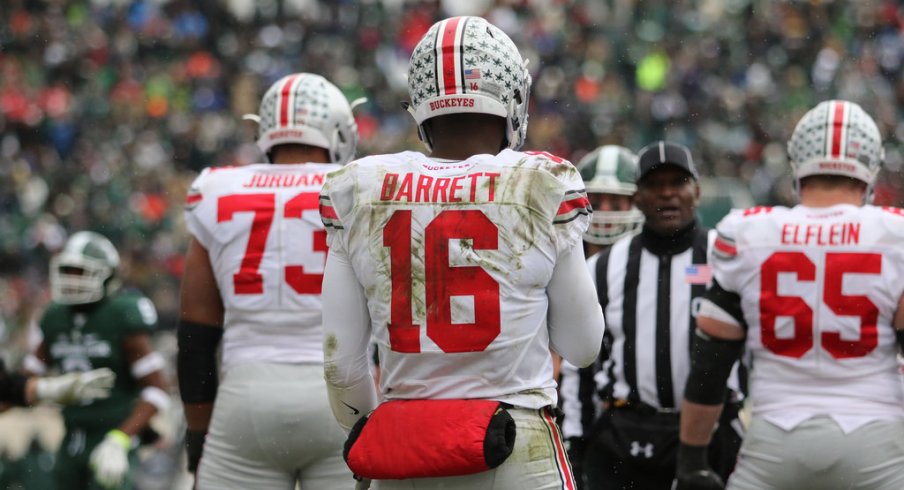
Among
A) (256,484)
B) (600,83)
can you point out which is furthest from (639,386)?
(600,83)

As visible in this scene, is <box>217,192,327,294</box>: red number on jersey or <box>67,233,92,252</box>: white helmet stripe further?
<box>67,233,92,252</box>: white helmet stripe

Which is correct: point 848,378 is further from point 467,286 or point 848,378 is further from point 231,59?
point 231,59

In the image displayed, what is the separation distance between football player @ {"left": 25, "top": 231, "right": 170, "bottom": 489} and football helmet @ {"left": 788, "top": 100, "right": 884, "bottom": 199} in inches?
158

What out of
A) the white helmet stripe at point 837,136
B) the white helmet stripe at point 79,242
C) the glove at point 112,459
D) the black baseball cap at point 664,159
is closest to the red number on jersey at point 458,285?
the white helmet stripe at point 837,136

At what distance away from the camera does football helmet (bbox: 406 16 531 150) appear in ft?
10.2

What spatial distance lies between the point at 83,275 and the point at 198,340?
10.5 ft

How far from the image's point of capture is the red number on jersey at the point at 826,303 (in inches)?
159

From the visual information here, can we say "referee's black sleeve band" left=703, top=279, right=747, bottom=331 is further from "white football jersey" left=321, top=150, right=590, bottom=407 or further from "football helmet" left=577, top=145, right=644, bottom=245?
"football helmet" left=577, top=145, right=644, bottom=245

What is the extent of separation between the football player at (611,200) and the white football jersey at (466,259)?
325 cm

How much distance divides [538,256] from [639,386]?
2356 millimetres

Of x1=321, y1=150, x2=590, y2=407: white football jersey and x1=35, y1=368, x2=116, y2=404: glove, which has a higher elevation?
x1=321, y1=150, x2=590, y2=407: white football jersey

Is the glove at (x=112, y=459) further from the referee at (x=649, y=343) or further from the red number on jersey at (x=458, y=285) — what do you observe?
the red number on jersey at (x=458, y=285)

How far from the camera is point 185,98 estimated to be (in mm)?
21641

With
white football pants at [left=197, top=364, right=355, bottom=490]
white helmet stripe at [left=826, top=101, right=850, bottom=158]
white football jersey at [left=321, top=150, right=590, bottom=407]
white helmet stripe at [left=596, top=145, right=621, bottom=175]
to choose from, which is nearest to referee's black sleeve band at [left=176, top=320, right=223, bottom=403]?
white football pants at [left=197, top=364, right=355, bottom=490]
